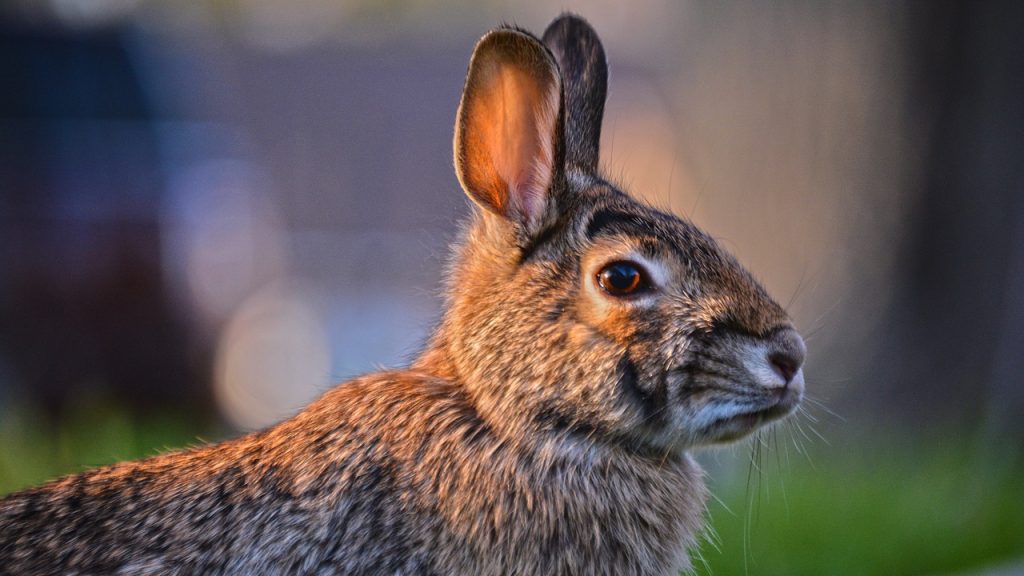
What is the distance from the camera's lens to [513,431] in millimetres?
2555

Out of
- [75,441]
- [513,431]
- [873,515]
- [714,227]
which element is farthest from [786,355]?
[714,227]

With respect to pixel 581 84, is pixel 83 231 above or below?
below

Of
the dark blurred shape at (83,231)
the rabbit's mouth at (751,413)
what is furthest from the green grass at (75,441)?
the rabbit's mouth at (751,413)

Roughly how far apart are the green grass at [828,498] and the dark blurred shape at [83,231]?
158 centimetres

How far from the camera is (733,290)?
261cm

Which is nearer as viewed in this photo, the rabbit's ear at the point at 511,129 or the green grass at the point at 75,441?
the rabbit's ear at the point at 511,129

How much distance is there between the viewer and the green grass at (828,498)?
3.93m

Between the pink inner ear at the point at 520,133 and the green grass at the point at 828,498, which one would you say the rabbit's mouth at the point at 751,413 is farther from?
the green grass at the point at 828,498

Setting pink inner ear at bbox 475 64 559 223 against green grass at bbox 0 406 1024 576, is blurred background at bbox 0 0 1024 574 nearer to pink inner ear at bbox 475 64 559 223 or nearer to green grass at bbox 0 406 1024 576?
green grass at bbox 0 406 1024 576

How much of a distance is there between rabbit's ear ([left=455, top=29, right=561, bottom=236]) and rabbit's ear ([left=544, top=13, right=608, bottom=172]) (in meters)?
0.29

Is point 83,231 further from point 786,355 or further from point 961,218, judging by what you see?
point 786,355

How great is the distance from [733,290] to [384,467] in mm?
871

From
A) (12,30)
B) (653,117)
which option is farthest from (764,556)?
(653,117)

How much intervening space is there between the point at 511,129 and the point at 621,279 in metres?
0.47
